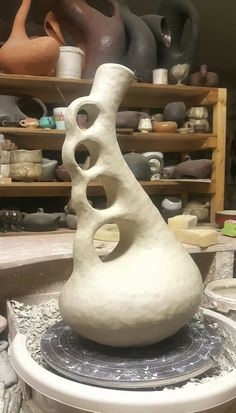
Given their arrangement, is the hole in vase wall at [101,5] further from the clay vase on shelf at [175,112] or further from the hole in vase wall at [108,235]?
the hole in vase wall at [108,235]

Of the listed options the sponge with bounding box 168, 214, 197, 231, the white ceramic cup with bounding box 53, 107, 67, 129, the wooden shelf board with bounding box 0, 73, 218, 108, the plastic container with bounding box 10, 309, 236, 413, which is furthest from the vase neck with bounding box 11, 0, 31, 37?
the plastic container with bounding box 10, 309, 236, 413

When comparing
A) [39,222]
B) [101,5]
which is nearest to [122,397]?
[39,222]

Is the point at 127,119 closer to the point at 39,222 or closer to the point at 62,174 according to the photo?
the point at 62,174

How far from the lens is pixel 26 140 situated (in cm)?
244

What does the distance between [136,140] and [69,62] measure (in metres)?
0.63

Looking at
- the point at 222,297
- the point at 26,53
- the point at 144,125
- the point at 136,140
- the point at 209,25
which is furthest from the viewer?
the point at 209,25

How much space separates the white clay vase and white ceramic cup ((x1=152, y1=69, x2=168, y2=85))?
1.32m

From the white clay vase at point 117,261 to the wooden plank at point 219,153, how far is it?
1392 millimetres

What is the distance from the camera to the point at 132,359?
3.48 feet

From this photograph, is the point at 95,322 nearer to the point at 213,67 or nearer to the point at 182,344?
the point at 182,344

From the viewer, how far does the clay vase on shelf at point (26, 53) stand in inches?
82.8

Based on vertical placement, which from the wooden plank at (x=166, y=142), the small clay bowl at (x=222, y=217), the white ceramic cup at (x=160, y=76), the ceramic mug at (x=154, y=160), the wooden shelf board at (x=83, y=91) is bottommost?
the small clay bowl at (x=222, y=217)

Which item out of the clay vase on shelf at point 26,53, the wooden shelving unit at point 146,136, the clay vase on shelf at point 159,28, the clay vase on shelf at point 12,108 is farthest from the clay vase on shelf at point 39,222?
the clay vase on shelf at point 159,28

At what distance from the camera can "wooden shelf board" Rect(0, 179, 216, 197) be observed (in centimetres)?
232
